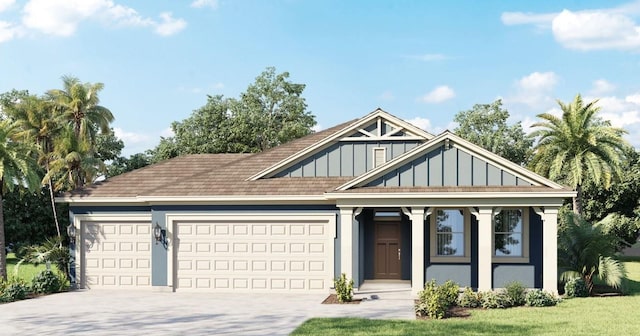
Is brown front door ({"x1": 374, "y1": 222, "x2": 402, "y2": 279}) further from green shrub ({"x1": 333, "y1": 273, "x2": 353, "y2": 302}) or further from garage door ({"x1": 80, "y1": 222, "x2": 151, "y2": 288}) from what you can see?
garage door ({"x1": 80, "y1": 222, "x2": 151, "y2": 288})

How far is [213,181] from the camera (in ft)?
71.4

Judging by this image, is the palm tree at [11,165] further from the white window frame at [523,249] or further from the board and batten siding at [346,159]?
the white window frame at [523,249]

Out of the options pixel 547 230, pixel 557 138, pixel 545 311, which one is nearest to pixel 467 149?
pixel 547 230

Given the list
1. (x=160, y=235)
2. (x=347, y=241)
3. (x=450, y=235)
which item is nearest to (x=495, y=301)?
(x=450, y=235)

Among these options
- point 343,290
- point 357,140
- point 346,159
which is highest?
point 357,140

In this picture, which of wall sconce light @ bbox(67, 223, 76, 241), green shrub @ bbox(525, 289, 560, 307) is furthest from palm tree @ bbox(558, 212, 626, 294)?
wall sconce light @ bbox(67, 223, 76, 241)

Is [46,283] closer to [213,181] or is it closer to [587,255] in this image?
[213,181]

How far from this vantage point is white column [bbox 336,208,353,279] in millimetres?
19156

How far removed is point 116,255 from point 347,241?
8.13 metres

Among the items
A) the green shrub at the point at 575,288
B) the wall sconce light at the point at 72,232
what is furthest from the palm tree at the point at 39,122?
the green shrub at the point at 575,288

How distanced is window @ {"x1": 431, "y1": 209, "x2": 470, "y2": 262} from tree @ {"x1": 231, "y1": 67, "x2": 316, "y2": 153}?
30785mm

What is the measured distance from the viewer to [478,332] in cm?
1321

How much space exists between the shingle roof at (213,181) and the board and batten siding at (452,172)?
9.30 ft

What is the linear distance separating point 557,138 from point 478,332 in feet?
76.9
